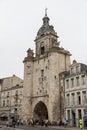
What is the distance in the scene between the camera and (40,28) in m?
60.2

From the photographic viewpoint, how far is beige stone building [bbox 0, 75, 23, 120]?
66562 mm

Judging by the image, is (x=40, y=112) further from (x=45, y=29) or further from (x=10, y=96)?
(x=45, y=29)

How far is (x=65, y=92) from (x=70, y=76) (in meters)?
3.37

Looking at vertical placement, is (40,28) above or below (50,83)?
above

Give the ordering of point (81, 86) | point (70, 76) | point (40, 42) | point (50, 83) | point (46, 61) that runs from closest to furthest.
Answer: point (81, 86) < point (70, 76) < point (50, 83) < point (46, 61) < point (40, 42)

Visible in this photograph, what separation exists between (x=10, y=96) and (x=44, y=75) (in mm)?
20357

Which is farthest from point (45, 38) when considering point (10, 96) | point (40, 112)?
point (10, 96)

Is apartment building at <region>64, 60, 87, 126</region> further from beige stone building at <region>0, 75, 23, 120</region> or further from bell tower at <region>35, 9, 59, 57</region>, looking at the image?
beige stone building at <region>0, 75, 23, 120</region>

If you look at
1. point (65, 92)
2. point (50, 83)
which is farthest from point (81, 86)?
point (50, 83)

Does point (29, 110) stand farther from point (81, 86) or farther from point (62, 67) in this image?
point (81, 86)

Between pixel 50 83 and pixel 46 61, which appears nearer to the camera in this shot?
pixel 50 83

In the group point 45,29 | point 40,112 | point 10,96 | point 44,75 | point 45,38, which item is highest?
point 45,29

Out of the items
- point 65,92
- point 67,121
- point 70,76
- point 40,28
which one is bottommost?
point 67,121

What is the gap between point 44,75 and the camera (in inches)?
2100
